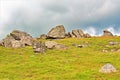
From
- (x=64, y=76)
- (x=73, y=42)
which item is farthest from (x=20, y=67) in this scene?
(x=73, y=42)

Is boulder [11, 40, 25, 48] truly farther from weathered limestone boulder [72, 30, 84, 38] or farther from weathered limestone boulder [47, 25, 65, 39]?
weathered limestone boulder [72, 30, 84, 38]

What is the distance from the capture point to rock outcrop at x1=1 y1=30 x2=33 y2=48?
12511 cm

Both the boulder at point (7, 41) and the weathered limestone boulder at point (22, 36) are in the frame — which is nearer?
the boulder at point (7, 41)

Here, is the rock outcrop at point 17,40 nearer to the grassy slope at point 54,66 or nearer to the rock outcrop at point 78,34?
the grassy slope at point 54,66

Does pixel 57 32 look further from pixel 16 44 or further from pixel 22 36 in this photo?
pixel 16 44

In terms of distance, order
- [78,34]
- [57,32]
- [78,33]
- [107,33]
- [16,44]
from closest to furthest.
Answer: [16,44]
[57,32]
[78,34]
[78,33]
[107,33]

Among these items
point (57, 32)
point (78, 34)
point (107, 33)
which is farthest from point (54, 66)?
point (107, 33)

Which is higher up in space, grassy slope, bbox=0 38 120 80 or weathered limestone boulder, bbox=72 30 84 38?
weathered limestone boulder, bbox=72 30 84 38

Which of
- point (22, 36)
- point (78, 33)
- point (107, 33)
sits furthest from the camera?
point (107, 33)

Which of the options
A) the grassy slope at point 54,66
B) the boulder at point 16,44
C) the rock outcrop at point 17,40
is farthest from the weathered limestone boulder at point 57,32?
the grassy slope at point 54,66

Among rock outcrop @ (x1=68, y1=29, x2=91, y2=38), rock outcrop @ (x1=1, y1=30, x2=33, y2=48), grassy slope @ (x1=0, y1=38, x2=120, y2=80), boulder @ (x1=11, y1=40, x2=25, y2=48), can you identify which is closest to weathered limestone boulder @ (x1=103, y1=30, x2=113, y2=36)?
rock outcrop @ (x1=68, y1=29, x2=91, y2=38)

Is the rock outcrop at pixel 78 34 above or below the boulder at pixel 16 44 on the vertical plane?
above

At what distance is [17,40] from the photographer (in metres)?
136

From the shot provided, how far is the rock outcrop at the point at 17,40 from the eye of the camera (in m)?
125
